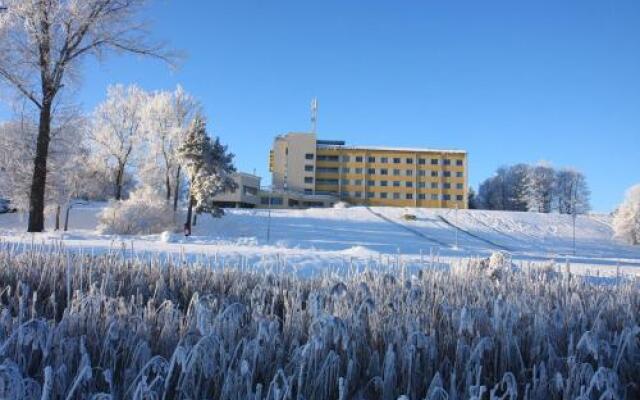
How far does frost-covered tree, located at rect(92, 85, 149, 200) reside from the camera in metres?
51.3

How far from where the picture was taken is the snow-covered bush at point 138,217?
1317 inches

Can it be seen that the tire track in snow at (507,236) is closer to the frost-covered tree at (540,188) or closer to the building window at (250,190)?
the frost-covered tree at (540,188)

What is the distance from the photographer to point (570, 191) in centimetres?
9400

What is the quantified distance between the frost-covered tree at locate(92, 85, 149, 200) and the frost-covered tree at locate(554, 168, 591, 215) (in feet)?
239

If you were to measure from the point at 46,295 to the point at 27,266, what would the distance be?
107 cm

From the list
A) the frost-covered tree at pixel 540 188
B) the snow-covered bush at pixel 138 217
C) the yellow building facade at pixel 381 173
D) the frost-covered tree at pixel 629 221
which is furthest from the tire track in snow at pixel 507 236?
the yellow building facade at pixel 381 173

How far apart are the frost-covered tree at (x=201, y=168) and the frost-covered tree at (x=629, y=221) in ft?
128

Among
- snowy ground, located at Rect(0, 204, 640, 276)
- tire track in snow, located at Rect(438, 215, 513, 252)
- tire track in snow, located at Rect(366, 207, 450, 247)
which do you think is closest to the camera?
snowy ground, located at Rect(0, 204, 640, 276)

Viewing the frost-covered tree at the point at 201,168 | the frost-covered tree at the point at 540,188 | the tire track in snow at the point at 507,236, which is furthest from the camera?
the frost-covered tree at the point at 540,188

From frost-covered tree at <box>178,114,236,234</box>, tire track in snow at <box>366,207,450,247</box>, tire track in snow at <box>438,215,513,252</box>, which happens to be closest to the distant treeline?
tire track in snow at <box>438,215,513,252</box>

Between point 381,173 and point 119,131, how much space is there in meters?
52.9

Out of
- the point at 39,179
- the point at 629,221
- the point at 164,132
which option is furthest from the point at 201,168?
the point at 629,221

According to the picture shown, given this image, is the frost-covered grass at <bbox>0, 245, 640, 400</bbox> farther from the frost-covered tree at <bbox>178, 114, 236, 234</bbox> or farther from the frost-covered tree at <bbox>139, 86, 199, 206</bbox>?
the frost-covered tree at <bbox>139, 86, 199, 206</bbox>

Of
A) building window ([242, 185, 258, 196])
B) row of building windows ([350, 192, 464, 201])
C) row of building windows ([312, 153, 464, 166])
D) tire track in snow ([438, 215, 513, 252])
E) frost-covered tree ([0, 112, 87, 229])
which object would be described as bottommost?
tire track in snow ([438, 215, 513, 252])
